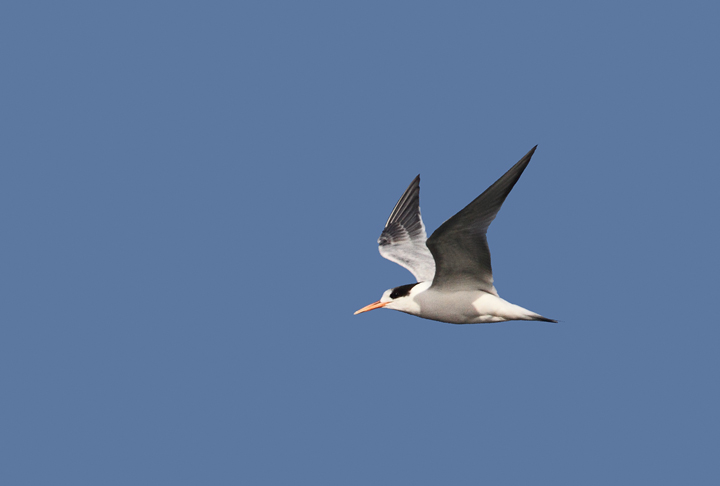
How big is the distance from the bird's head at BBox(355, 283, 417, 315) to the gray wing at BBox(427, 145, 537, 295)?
62cm

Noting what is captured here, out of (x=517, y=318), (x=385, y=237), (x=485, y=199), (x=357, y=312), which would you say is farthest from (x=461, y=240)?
(x=385, y=237)

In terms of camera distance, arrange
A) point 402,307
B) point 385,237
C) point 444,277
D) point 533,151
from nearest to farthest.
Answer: point 533,151
point 444,277
point 402,307
point 385,237

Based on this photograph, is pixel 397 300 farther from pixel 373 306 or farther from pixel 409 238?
pixel 409 238

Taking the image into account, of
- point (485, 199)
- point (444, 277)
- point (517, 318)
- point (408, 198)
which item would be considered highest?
point (408, 198)

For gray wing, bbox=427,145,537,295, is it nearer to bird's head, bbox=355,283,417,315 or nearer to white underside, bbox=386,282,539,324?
white underside, bbox=386,282,539,324

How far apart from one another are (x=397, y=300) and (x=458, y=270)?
4.76 ft

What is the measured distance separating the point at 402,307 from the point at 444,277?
1125mm

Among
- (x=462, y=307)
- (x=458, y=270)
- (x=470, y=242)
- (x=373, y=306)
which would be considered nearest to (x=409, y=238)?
(x=373, y=306)

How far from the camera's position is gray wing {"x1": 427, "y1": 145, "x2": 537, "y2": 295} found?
27.2 feet

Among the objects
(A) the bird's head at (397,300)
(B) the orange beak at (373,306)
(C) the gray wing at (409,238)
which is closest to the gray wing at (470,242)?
(A) the bird's head at (397,300)

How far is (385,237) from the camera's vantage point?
12938mm

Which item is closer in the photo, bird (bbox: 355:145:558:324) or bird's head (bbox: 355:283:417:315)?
bird (bbox: 355:145:558:324)

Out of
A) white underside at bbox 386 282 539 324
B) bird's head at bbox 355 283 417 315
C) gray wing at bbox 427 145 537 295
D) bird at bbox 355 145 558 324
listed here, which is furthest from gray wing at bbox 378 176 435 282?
gray wing at bbox 427 145 537 295

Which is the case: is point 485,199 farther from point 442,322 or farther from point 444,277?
point 442,322
